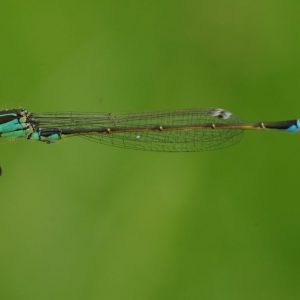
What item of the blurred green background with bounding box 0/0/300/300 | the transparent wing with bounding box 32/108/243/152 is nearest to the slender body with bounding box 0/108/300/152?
the transparent wing with bounding box 32/108/243/152

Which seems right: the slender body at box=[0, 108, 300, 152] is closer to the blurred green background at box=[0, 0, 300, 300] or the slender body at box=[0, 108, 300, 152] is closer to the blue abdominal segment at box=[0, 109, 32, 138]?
the blue abdominal segment at box=[0, 109, 32, 138]

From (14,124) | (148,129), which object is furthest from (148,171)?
(14,124)

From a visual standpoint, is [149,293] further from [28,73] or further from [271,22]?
[271,22]

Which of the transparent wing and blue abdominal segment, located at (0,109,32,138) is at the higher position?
the transparent wing

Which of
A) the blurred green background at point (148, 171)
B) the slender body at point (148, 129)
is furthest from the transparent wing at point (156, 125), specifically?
the blurred green background at point (148, 171)

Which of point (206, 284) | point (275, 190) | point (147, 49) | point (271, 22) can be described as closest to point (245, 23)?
point (271, 22)

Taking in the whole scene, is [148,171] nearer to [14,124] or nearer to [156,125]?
[156,125]
